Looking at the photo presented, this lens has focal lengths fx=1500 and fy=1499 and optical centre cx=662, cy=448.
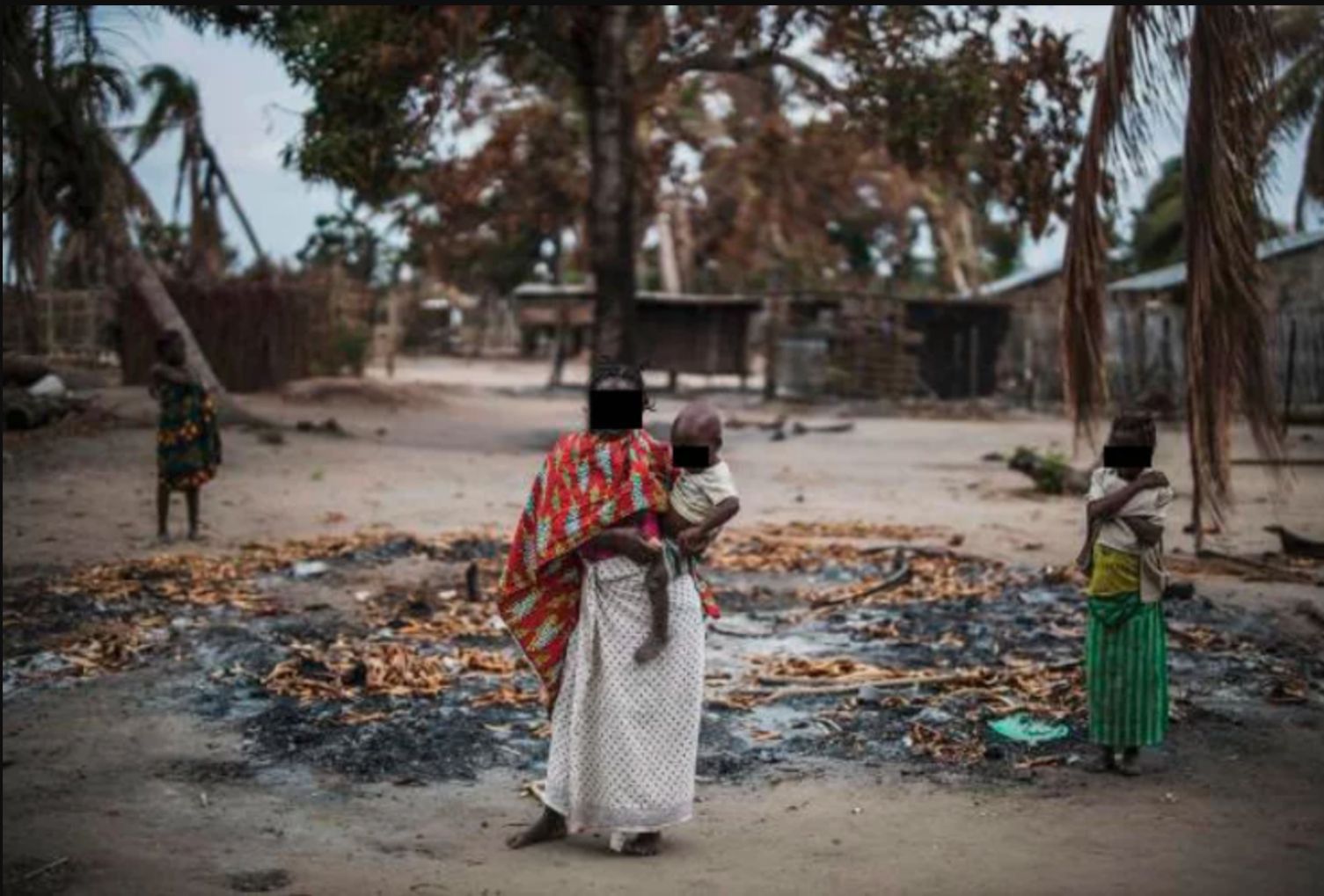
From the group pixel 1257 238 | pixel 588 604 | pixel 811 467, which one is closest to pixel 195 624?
pixel 588 604

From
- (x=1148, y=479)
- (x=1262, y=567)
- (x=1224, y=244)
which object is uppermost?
(x=1224, y=244)

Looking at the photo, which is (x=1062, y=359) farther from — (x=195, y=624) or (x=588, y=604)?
(x=195, y=624)

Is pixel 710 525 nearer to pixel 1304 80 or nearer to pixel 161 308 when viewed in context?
pixel 161 308

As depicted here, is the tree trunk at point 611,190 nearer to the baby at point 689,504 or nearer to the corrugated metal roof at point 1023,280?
the baby at point 689,504

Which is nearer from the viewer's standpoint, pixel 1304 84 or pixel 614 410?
pixel 614 410

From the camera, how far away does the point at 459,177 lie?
22.3 meters

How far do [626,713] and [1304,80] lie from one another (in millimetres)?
18281

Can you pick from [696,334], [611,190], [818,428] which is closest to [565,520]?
[611,190]

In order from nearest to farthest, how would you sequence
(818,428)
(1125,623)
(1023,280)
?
1. (1125,623)
2. (818,428)
3. (1023,280)

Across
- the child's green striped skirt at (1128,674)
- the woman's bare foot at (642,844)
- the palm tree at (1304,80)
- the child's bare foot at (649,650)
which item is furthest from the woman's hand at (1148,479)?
the palm tree at (1304,80)

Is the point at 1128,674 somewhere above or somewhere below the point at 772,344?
below

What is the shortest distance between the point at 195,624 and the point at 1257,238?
505 cm

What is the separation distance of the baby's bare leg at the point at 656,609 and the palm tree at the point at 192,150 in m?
19.0

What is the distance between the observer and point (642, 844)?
4.17 metres
